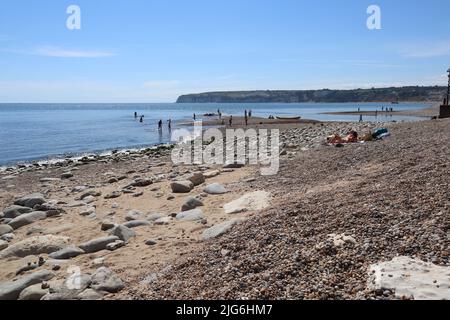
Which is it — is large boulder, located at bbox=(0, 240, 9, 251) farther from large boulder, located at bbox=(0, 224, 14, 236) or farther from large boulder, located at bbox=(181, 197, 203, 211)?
large boulder, located at bbox=(181, 197, 203, 211)

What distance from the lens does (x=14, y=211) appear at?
11.3 meters

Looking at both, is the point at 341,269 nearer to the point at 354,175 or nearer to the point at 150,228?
the point at 150,228

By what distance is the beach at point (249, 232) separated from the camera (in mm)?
4984

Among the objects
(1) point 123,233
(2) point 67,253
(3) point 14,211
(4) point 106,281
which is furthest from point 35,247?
(3) point 14,211

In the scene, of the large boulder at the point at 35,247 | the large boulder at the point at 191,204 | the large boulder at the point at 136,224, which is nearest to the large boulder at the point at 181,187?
the large boulder at the point at 191,204

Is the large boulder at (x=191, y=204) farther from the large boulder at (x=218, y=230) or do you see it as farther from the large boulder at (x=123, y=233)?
the large boulder at (x=218, y=230)

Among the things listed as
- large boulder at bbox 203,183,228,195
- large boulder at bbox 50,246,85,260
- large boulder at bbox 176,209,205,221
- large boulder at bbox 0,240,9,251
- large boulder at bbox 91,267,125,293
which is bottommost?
large boulder at bbox 0,240,9,251

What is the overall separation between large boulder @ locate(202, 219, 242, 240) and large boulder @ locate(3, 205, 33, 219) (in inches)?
244

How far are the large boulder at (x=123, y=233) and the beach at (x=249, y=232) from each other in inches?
1.1

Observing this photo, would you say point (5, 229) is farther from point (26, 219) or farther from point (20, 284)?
point (20, 284)

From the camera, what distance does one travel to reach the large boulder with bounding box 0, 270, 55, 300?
6.08 m

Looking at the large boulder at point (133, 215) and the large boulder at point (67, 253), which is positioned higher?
the large boulder at point (133, 215)

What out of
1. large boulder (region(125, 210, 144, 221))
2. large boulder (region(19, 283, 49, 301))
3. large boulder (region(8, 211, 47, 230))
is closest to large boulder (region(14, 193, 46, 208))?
large boulder (region(8, 211, 47, 230))
